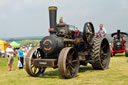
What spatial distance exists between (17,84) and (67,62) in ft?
6.74

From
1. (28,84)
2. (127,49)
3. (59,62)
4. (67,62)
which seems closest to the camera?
(28,84)

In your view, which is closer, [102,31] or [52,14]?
[52,14]

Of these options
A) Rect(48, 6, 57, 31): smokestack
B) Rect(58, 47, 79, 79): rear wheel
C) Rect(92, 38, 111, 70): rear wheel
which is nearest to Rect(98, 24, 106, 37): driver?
Rect(92, 38, 111, 70): rear wheel

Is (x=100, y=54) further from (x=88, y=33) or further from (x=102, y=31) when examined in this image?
(x=102, y=31)

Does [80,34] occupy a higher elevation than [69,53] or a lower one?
higher

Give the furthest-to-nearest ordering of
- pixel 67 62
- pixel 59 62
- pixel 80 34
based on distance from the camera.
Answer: pixel 80 34 → pixel 67 62 → pixel 59 62

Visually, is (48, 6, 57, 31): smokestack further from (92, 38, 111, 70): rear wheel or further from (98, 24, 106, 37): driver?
(98, 24, 106, 37): driver

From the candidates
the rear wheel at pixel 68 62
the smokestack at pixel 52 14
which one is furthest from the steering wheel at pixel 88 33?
the smokestack at pixel 52 14

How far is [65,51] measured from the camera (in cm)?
815

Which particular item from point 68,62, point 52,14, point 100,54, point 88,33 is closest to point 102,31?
point 100,54

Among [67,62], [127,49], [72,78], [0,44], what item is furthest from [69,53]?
[0,44]

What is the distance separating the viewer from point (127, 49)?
1825cm

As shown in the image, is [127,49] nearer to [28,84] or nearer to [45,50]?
[45,50]

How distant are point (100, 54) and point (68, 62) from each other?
2852 mm
